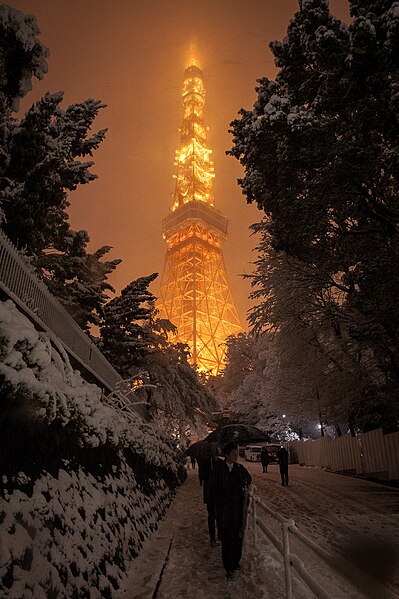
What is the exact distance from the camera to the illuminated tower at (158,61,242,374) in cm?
7219

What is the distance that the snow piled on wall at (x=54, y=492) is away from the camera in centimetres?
285

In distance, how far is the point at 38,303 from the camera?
665 centimetres

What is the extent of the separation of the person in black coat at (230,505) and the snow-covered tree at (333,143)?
512cm

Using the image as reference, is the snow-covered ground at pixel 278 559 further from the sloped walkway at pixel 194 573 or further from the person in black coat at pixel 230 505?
the person in black coat at pixel 230 505

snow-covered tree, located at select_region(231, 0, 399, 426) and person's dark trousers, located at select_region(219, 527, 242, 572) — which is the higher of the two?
snow-covered tree, located at select_region(231, 0, 399, 426)

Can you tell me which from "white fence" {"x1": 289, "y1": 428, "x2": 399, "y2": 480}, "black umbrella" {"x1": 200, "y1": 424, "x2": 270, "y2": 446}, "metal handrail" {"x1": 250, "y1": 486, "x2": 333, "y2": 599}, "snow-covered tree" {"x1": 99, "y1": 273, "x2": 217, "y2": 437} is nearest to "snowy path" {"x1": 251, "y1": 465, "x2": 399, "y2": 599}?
"white fence" {"x1": 289, "y1": 428, "x2": 399, "y2": 480}

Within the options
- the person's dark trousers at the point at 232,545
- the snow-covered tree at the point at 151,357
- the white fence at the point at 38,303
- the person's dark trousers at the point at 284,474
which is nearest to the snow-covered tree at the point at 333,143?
the white fence at the point at 38,303

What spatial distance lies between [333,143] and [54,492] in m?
7.45

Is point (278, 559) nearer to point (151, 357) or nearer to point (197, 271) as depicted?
point (151, 357)

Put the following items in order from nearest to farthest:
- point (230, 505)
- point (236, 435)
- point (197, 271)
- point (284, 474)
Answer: point (230, 505)
point (236, 435)
point (284, 474)
point (197, 271)

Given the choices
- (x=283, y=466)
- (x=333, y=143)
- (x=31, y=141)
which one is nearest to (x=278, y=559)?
(x=333, y=143)

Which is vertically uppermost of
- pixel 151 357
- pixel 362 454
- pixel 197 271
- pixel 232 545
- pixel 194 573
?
pixel 197 271

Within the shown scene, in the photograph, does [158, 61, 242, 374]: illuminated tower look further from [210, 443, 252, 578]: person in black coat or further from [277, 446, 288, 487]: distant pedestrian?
[210, 443, 252, 578]: person in black coat

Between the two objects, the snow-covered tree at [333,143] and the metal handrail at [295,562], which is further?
the snow-covered tree at [333,143]
